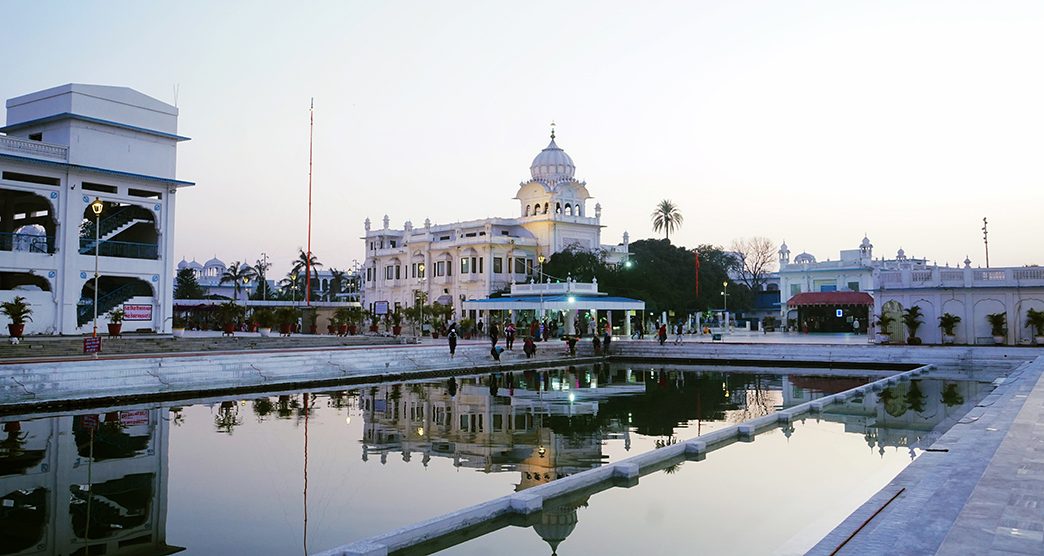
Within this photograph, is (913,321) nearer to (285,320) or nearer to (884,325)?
(884,325)

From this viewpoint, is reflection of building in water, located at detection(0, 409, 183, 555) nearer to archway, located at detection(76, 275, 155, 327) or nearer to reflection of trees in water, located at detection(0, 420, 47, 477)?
reflection of trees in water, located at detection(0, 420, 47, 477)

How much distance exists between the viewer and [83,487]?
37.2ft

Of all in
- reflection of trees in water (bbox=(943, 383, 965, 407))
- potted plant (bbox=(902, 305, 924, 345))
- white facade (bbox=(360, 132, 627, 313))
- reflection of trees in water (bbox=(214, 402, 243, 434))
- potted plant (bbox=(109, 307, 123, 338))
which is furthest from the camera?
white facade (bbox=(360, 132, 627, 313))

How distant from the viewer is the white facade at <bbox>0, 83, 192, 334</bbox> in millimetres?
31422

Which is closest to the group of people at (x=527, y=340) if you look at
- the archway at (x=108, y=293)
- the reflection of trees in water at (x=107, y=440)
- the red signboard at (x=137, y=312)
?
the red signboard at (x=137, y=312)

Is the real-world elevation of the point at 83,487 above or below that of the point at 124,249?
below

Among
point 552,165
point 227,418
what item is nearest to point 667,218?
point 552,165

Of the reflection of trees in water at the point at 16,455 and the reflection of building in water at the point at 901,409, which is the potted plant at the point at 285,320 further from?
the reflection of trees in water at the point at 16,455

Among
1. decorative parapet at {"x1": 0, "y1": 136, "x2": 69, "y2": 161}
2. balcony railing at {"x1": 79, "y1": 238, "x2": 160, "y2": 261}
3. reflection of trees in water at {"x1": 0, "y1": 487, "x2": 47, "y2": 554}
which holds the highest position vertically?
decorative parapet at {"x1": 0, "y1": 136, "x2": 69, "y2": 161}

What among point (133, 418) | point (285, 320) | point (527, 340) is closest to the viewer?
point (133, 418)

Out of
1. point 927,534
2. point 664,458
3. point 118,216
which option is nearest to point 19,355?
point 118,216

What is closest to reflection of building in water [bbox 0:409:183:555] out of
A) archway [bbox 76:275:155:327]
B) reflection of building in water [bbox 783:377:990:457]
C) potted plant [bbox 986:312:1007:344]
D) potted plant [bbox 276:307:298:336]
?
reflection of building in water [bbox 783:377:990:457]

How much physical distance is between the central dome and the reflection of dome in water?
5865 centimetres

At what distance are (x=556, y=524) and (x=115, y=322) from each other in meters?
27.9
